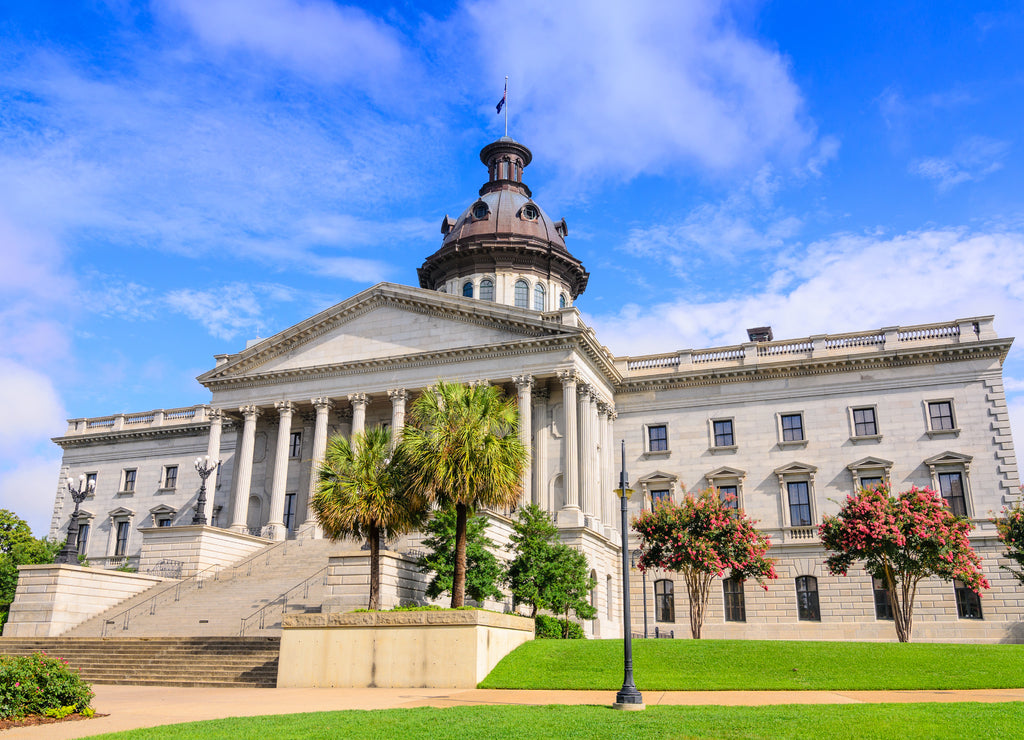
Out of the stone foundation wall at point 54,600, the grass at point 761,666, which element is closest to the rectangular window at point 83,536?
the stone foundation wall at point 54,600

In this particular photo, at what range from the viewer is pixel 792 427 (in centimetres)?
4562

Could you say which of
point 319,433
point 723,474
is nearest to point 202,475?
point 319,433

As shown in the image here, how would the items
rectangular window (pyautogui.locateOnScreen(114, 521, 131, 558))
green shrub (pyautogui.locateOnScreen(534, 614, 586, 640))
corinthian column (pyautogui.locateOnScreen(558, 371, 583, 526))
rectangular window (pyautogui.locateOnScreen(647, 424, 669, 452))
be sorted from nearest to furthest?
1. green shrub (pyautogui.locateOnScreen(534, 614, 586, 640))
2. corinthian column (pyautogui.locateOnScreen(558, 371, 583, 526))
3. rectangular window (pyautogui.locateOnScreen(647, 424, 669, 452))
4. rectangular window (pyautogui.locateOnScreen(114, 521, 131, 558))

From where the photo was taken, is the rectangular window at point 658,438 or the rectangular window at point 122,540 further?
the rectangular window at point 122,540

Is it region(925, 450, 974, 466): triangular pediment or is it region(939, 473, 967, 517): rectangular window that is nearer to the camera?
region(939, 473, 967, 517): rectangular window

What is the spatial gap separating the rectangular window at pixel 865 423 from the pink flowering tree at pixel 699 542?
502 inches

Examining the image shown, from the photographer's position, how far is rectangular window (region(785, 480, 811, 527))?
144ft

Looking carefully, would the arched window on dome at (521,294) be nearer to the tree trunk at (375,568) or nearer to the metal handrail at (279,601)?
the metal handrail at (279,601)

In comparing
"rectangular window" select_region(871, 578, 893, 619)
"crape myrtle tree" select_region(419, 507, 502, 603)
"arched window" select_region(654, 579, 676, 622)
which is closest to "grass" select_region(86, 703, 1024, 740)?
"crape myrtle tree" select_region(419, 507, 502, 603)

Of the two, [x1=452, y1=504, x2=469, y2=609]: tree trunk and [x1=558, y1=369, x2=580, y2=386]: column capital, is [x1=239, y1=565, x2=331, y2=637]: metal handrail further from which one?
[x1=558, y1=369, x2=580, y2=386]: column capital

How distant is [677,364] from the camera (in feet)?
159

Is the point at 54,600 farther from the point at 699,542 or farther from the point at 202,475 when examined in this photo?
the point at 699,542

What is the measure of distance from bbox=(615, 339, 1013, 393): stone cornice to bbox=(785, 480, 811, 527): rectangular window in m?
5.89

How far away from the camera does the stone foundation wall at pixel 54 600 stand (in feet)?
103
